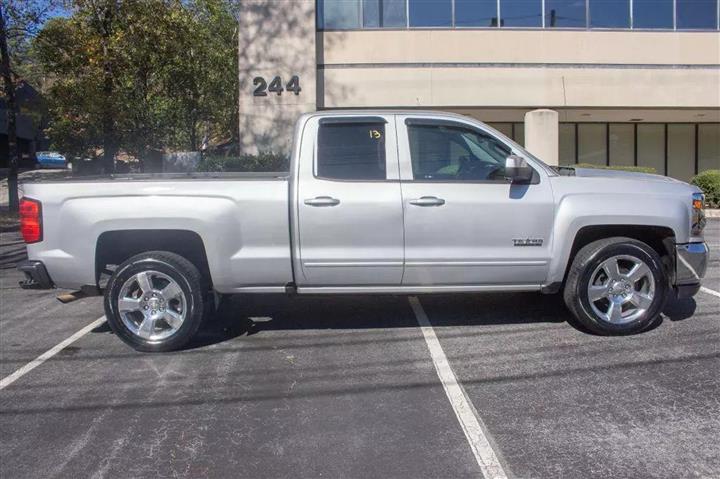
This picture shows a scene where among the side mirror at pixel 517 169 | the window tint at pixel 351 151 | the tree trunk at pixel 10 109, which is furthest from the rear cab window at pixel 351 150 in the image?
the tree trunk at pixel 10 109

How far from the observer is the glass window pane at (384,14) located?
20.0m

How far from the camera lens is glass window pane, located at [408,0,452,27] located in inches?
787

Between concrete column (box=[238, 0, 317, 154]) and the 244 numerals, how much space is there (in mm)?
54

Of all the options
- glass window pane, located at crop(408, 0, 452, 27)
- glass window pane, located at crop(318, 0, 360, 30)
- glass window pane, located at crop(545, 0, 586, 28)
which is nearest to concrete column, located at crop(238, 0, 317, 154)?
glass window pane, located at crop(318, 0, 360, 30)

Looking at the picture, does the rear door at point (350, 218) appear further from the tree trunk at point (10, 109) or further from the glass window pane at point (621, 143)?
the glass window pane at point (621, 143)

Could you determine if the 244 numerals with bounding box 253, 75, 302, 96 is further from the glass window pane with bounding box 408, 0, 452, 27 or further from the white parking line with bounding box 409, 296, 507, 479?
the white parking line with bounding box 409, 296, 507, 479

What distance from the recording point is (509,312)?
706 cm

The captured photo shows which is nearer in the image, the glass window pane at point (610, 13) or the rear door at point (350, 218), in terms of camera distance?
the rear door at point (350, 218)

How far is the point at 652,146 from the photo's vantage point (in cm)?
2478

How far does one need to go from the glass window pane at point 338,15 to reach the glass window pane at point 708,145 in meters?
13.2

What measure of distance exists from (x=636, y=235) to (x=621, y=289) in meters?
0.54

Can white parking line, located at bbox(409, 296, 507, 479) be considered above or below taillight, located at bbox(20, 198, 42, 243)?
below

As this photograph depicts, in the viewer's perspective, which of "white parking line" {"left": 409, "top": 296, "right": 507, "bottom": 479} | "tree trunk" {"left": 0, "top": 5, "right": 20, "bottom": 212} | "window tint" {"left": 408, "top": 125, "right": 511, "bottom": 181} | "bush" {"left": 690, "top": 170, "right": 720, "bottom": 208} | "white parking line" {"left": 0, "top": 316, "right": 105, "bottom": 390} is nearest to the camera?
"white parking line" {"left": 409, "top": 296, "right": 507, "bottom": 479}

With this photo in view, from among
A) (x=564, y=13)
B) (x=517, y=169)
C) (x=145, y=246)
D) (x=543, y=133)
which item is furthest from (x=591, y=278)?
(x=564, y=13)
